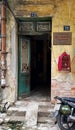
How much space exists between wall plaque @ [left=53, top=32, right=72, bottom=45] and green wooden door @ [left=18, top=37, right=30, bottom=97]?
127 cm

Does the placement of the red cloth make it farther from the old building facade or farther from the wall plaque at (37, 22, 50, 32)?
the wall plaque at (37, 22, 50, 32)

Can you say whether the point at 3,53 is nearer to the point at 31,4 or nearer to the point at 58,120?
the point at 31,4

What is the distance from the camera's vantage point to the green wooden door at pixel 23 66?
10.4m

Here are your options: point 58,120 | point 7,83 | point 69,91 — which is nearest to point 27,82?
point 7,83

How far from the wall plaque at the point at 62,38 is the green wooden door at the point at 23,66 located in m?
1.27

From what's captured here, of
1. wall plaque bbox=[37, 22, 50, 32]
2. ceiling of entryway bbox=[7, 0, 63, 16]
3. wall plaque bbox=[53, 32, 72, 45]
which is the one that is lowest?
wall plaque bbox=[53, 32, 72, 45]

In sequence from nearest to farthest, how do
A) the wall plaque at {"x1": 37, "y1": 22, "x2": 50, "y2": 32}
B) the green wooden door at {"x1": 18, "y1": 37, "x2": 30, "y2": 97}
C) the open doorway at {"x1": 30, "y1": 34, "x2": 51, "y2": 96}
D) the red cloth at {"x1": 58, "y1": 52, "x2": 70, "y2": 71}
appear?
the red cloth at {"x1": 58, "y1": 52, "x2": 70, "y2": 71}
the wall plaque at {"x1": 37, "y1": 22, "x2": 50, "y2": 32}
the green wooden door at {"x1": 18, "y1": 37, "x2": 30, "y2": 97}
the open doorway at {"x1": 30, "y1": 34, "x2": 51, "y2": 96}

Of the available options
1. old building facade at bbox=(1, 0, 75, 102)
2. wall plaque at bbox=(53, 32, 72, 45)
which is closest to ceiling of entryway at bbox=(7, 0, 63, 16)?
old building facade at bbox=(1, 0, 75, 102)

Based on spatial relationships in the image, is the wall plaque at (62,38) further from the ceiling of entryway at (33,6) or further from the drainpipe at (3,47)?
the drainpipe at (3,47)

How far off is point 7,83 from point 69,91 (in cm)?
205

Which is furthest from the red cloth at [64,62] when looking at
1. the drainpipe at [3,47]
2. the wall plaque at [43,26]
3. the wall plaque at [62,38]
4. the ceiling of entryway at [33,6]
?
the drainpipe at [3,47]

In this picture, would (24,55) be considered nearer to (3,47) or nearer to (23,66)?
(23,66)

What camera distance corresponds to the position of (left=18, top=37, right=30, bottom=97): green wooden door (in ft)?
34.0

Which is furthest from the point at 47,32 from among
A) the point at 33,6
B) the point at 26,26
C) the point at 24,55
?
the point at 24,55
